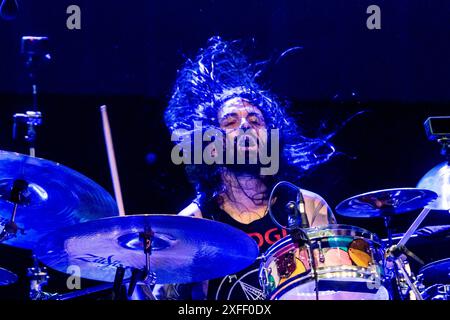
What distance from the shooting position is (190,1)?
3.46 m

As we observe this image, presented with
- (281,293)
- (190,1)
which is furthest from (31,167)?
(190,1)

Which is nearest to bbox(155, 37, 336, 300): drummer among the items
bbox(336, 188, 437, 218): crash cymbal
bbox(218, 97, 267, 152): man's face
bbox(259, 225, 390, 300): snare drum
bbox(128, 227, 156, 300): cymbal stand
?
bbox(218, 97, 267, 152): man's face

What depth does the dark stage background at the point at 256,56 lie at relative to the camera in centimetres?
340

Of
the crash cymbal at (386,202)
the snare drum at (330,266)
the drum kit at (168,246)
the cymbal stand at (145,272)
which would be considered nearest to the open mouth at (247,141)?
the crash cymbal at (386,202)

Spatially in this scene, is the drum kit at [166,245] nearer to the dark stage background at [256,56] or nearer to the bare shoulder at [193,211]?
the bare shoulder at [193,211]

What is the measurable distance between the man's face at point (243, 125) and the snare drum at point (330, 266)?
3.50 feet

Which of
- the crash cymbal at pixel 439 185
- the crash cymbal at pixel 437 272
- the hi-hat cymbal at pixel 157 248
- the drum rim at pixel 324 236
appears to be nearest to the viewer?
the hi-hat cymbal at pixel 157 248

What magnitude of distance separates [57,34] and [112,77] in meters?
0.35

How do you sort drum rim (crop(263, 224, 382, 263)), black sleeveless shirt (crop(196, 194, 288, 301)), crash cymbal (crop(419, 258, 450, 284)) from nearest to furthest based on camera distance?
drum rim (crop(263, 224, 382, 263)), crash cymbal (crop(419, 258, 450, 284)), black sleeveless shirt (crop(196, 194, 288, 301))

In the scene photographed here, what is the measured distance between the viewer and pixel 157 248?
2260 millimetres

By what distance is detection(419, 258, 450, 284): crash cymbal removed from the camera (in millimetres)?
2809

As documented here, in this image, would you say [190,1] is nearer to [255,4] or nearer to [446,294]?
[255,4]

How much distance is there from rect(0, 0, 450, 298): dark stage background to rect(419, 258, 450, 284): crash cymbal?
14.9 inches

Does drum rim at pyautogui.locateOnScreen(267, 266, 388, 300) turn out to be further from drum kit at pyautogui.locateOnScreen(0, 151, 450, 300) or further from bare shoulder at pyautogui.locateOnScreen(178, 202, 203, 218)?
bare shoulder at pyautogui.locateOnScreen(178, 202, 203, 218)
